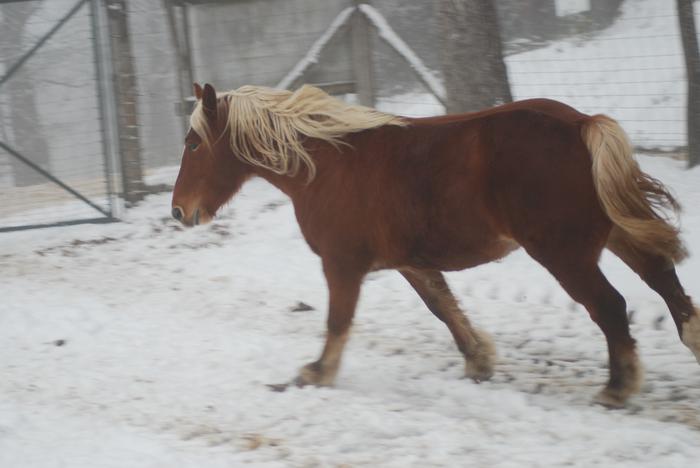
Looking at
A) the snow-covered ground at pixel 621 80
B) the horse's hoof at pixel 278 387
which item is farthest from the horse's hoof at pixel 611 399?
the snow-covered ground at pixel 621 80

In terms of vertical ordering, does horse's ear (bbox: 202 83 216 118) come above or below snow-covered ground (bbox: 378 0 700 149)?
above

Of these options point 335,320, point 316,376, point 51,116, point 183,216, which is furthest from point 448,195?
point 51,116

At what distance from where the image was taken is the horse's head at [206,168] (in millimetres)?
5363

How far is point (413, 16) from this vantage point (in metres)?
12.8

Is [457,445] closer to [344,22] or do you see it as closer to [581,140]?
[581,140]

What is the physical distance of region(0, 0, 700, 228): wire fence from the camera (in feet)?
35.2

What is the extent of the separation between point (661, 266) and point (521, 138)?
99cm

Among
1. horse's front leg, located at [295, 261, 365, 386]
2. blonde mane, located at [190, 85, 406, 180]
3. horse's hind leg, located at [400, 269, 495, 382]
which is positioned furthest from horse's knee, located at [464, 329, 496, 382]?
blonde mane, located at [190, 85, 406, 180]

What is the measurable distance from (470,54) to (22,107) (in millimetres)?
8770

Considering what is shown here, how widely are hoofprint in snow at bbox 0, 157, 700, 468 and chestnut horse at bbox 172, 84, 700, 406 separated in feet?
1.17

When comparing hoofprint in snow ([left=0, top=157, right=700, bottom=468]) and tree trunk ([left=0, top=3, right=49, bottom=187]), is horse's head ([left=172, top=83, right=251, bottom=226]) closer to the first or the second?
hoofprint in snow ([left=0, top=157, right=700, bottom=468])

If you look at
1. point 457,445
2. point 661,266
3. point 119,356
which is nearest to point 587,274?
point 661,266

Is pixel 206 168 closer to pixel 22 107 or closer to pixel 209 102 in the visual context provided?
pixel 209 102

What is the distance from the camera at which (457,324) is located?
17.2 feet
